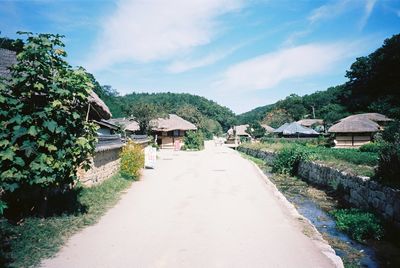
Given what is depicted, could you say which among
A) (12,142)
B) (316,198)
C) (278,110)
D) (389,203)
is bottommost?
(316,198)

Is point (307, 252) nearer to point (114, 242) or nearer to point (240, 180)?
point (114, 242)

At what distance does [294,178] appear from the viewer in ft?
53.5

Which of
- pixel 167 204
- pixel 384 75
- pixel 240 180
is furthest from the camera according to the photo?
pixel 384 75

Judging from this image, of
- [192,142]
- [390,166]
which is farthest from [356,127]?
[390,166]

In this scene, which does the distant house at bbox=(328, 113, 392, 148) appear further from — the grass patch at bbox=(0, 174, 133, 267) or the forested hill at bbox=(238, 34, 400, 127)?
the grass patch at bbox=(0, 174, 133, 267)

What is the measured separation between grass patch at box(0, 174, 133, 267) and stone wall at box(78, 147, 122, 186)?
152 centimetres

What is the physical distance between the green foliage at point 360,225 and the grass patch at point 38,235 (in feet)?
21.6

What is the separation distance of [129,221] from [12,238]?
8.10 ft

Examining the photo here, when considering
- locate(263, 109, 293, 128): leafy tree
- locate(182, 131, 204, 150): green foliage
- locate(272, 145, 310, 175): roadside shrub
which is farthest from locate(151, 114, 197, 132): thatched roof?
locate(263, 109, 293, 128): leafy tree

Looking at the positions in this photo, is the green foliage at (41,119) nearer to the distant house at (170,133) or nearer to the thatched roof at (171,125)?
the thatched roof at (171,125)

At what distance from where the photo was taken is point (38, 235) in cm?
518

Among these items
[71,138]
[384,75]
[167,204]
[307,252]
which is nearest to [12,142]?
[71,138]

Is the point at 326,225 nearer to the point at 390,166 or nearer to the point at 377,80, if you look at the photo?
the point at 390,166

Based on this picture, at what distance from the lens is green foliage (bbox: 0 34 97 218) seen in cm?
510
